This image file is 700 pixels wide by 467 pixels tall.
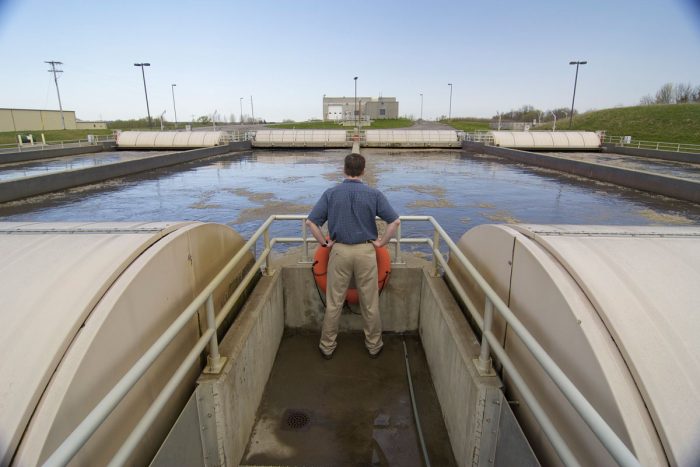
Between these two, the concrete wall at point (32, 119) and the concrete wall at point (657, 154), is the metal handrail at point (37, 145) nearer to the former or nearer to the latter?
the concrete wall at point (32, 119)

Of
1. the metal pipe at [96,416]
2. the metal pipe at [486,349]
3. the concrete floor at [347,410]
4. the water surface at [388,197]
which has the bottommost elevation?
the concrete floor at [347,410]

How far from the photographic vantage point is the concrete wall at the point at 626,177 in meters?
13.7

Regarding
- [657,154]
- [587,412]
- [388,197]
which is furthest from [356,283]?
[657,154]

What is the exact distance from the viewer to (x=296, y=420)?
12.7 ft

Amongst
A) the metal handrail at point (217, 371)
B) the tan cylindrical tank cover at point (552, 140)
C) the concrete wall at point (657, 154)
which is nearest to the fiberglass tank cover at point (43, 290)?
→ the metal handrail at point (217, 371)

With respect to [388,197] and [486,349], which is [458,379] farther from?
[388,197]

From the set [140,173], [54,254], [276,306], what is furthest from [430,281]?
[140,173]

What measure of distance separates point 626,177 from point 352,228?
17279mm

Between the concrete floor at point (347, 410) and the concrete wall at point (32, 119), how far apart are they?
217 feet

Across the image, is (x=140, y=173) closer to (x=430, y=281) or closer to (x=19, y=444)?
(x=430, y=281)

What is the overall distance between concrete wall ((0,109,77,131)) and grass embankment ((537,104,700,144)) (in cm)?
7822

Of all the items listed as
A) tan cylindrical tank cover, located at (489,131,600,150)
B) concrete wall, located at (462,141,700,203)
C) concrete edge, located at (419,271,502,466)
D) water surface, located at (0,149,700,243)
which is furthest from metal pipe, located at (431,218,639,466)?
tan cylindrical tank cover, located at (489,131,600,150)

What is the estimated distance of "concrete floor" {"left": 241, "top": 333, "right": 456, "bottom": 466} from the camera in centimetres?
348

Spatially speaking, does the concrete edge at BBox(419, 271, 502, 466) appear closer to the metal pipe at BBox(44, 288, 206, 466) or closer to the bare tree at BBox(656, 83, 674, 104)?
the metal pipe at BBox(44, 288, 206, 466)
